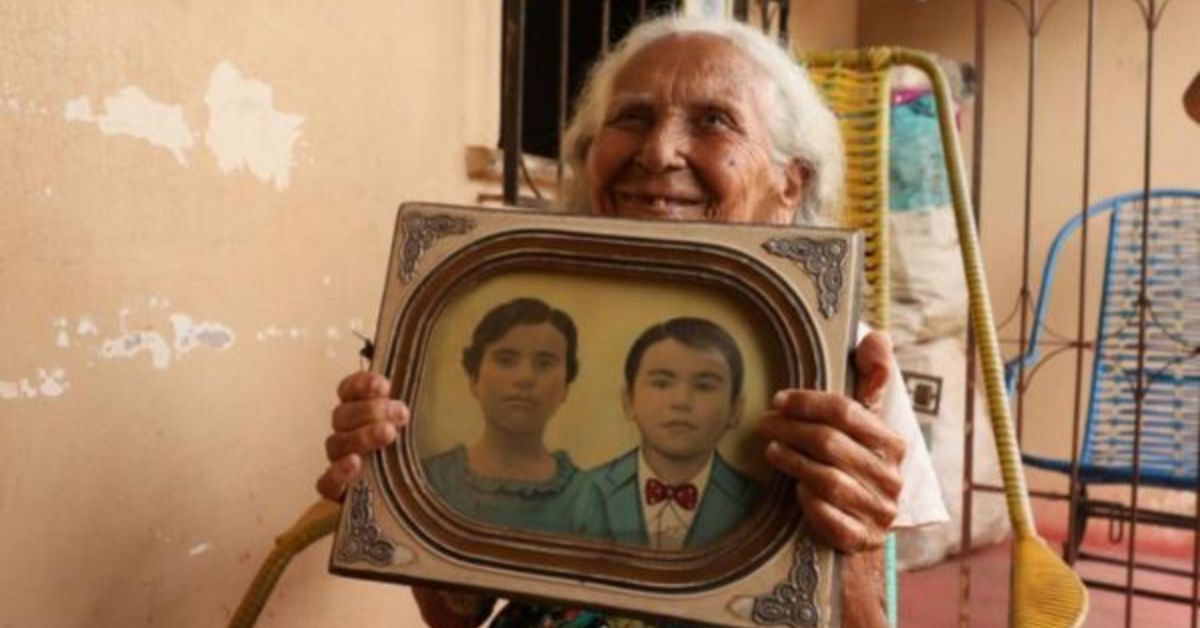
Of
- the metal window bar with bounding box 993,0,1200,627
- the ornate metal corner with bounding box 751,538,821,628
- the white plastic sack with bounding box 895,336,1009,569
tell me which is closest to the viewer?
the ornate metal corner with bounding box 751,538,821,628

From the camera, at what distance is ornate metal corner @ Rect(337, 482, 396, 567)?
760 millimetres

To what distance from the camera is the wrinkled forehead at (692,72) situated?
96 cm

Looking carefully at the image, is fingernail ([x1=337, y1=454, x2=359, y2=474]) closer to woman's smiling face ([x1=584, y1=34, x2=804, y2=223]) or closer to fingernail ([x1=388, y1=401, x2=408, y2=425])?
fingernail ([x1=388, y1=401, x2=408, y2=425])

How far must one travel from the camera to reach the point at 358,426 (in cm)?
77

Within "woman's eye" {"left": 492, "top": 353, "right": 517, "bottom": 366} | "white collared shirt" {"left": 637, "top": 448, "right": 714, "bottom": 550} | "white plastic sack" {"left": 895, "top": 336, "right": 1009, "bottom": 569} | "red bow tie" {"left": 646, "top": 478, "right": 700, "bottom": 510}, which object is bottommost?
"white plastic sack" {"left": 895, "top": 336, "right": 1009, "bottom": 569}

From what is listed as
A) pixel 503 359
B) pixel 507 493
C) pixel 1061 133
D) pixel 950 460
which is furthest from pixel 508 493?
pixel 1061 133

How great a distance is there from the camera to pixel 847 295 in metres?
0.71

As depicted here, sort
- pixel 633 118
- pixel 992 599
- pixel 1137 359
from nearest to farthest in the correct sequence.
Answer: pixel 633 118, pixel 1137 359, pixel 992 599

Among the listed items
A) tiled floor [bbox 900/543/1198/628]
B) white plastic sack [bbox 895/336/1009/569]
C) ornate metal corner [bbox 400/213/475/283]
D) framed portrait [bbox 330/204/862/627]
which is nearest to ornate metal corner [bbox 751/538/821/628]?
framed portrait [bbox 330/204/862/627]

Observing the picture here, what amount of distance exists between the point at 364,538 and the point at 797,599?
322mm

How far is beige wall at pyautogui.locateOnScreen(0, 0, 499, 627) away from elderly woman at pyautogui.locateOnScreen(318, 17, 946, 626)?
0.95 feet

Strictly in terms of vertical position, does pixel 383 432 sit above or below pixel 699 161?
below

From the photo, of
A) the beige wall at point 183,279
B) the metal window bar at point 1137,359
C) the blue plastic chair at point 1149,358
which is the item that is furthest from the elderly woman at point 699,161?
the blue plastic chair at point 1149,358

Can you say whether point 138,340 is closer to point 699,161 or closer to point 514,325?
point 514,325
